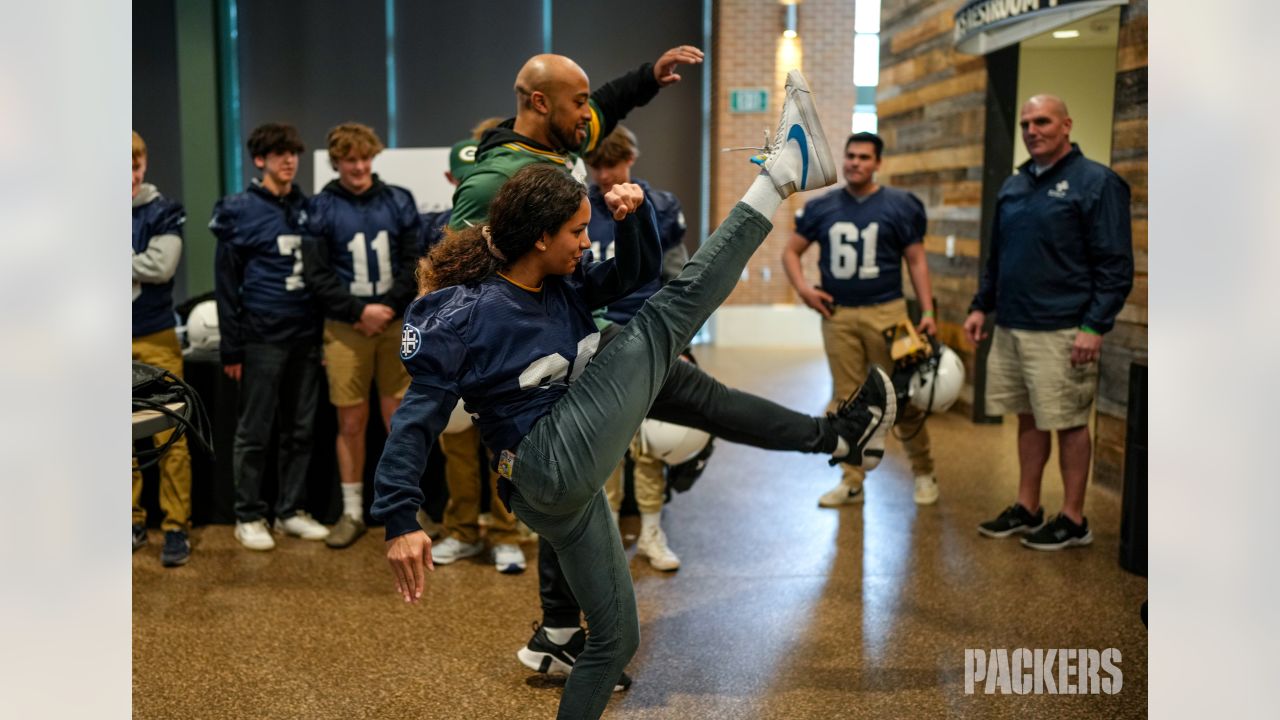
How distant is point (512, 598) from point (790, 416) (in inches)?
51.5

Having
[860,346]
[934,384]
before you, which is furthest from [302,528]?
[934,384]

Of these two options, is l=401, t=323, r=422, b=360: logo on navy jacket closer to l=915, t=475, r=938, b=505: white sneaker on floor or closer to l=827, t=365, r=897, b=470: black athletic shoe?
l=827, t=365, r=897, b=470: black athletic shoe

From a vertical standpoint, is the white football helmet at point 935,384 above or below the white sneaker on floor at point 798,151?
below

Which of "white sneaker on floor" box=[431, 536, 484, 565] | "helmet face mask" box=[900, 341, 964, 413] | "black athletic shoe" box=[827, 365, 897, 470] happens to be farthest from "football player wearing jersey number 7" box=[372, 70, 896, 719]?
"helmet face mask" box=[900, 341, 964, 413]

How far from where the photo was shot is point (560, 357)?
2291 millimetres

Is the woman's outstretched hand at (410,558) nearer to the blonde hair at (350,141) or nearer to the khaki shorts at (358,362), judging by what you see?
the khaki shorts at (358,362)

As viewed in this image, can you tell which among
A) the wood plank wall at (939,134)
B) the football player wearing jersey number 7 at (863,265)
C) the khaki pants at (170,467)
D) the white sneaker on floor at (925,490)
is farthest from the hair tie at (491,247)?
the wood plank wall at (939,134)

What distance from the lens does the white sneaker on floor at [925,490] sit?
5.07m

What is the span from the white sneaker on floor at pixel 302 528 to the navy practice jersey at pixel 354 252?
83 centimetres

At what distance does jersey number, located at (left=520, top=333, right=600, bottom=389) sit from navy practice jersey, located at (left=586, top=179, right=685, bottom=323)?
1.24m

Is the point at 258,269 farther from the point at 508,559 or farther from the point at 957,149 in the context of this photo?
the point at 957,149

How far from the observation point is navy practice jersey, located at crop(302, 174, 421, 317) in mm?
4391
